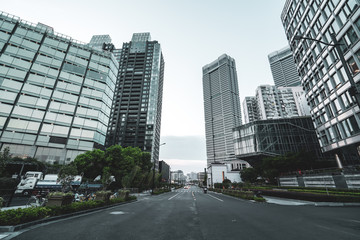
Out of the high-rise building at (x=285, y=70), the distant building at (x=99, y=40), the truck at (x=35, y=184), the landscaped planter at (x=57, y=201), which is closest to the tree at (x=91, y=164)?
the truck at (x=35, y=184)

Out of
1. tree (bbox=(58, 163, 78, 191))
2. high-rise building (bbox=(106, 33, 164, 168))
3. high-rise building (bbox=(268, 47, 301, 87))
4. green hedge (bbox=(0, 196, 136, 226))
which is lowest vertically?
green hedge (bbox=(0, 196, 136, 226))

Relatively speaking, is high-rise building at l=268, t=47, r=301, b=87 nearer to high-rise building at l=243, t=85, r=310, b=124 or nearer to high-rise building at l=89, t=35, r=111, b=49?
high-rise building at l=243, t=85, r=310, b=124

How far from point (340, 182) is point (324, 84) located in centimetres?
2093

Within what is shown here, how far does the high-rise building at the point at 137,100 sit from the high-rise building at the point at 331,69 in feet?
275

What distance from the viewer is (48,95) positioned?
165ft

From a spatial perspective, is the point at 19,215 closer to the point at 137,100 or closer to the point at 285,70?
the point at 137,100

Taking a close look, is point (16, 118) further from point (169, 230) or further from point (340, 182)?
point (340, 182)

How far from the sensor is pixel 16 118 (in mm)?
44500

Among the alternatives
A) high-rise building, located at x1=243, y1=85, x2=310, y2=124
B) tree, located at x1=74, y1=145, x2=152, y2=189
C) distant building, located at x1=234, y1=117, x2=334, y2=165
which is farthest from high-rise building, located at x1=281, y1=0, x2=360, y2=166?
high-rise building, located at x1=243, y1=85, x2=310, y2=124

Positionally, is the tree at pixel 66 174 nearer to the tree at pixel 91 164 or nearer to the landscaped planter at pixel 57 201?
the landscaped planter at pixel 57 201

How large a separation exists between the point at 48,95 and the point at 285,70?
22093cm

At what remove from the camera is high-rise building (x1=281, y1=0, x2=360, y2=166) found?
1048 inches

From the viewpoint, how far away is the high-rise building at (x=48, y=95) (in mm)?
44812

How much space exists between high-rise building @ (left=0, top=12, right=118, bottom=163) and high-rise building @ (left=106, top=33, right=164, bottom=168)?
44672mm
